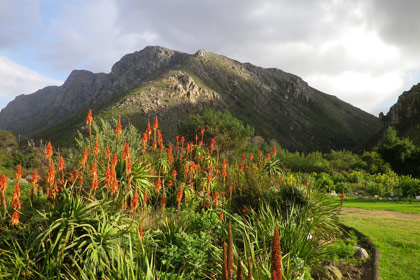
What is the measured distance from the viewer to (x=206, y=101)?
6694 cm

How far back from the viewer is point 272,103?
89.7m

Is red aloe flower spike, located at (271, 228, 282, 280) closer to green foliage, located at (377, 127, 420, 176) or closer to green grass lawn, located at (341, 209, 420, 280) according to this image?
green grass lawn, located at (341, 209, 420, 280)

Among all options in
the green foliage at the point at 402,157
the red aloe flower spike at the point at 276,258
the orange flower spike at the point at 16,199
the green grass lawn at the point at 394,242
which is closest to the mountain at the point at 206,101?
the green foliage at the point at 402,157

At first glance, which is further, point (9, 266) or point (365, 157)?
point (365, 157)

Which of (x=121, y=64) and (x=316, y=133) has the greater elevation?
(x=121, y=64)

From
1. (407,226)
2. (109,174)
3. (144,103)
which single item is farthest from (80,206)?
(144,103)

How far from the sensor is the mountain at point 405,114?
45500 millimetres

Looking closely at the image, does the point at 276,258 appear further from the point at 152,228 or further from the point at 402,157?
the point at 402,157

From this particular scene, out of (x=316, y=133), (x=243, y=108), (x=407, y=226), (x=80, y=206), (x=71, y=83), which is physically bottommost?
(x=407, y=226)

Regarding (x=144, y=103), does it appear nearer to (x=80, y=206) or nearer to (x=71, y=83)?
(x=80, y=206)

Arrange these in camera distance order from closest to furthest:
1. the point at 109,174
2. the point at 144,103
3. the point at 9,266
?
the point at 9,266, the point at 109,174, the point at 144,103

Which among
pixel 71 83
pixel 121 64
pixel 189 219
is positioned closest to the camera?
pixel 189 219

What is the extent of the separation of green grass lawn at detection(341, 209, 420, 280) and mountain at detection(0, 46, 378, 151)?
139 feet

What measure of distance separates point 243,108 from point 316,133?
27155mm
